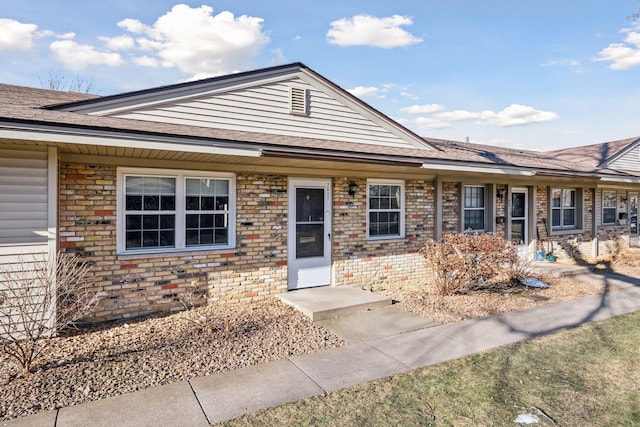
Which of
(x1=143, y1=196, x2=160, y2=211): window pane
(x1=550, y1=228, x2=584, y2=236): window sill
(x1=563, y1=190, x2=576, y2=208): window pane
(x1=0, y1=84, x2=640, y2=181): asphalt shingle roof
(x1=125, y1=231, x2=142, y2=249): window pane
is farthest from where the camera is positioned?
(x1=563, y1=190, x2=576, y2=208): window pane

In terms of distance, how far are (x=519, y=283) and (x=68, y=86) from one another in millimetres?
26646

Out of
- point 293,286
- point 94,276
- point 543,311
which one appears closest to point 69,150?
point 94,276

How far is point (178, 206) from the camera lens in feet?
21.3

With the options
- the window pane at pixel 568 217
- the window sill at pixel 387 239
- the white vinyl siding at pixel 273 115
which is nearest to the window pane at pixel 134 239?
the white vinyl siding at pixel 273 115

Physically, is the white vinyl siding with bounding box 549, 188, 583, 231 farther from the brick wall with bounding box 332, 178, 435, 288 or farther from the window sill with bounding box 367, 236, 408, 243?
the window sill with bounding box 367, 236, 408, 243

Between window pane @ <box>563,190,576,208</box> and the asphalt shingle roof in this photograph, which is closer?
the asphalt shingle roof

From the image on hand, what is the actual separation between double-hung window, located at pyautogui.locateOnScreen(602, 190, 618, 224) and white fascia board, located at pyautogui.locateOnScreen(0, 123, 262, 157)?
13386mm

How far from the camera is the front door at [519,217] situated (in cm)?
1122

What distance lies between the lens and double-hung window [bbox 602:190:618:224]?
1352 centimetres

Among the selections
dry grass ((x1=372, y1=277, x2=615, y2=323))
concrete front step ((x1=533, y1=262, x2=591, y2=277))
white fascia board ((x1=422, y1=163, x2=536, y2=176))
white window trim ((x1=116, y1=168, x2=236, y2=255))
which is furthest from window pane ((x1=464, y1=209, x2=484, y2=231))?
white window trim ((x1=116, y1=168, x2=236, y2=255))

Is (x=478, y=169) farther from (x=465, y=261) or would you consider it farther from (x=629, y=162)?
(x=629, y=162)

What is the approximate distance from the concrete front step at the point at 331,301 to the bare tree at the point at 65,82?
2301 cm

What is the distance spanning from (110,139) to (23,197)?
1401 millimetres

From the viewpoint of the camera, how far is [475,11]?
10602 mm
